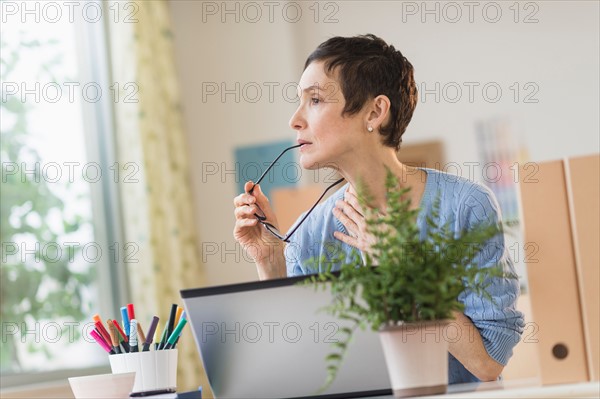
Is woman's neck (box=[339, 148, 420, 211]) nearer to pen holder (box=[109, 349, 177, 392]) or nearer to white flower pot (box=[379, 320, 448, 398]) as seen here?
pen holder (box=[109, 349, 177, 392])

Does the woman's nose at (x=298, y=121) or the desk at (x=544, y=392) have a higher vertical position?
the woman's nose at (x=298, y=121)

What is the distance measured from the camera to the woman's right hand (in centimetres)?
179

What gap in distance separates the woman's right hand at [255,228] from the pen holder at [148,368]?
1.23 feet

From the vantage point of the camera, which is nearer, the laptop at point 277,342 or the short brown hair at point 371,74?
the laptop at point 277,342

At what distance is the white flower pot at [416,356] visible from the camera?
120 centimetres

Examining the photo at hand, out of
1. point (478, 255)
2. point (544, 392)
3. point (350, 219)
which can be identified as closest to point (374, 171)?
point (350, 219)

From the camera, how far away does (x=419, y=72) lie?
192 inches

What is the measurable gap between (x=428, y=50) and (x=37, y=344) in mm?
2598

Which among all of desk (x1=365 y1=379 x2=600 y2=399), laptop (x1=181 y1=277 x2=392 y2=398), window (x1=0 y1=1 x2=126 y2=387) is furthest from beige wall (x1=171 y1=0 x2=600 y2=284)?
desk (x1=365 y1=379 x2=600 y2=399)

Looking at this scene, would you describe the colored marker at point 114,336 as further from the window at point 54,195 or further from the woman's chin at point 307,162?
the window at point 54,195

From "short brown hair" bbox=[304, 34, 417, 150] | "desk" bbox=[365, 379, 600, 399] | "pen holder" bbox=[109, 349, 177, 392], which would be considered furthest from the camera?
"short brown hair" bbox=[304, 34, 417, 150]

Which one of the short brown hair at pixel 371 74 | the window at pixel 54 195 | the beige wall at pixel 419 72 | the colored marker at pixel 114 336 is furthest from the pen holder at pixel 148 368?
the beige wall at pixel 419 72

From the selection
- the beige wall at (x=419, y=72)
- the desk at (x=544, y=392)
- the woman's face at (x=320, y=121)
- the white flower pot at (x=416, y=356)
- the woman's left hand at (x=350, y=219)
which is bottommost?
the desk at (x=544, y=392)

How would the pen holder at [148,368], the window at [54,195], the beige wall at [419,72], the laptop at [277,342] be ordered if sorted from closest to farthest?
the laptop at [277,342] < the pen holder at [148,368] < the window at [54,195] < the beige wall at [419,72]
